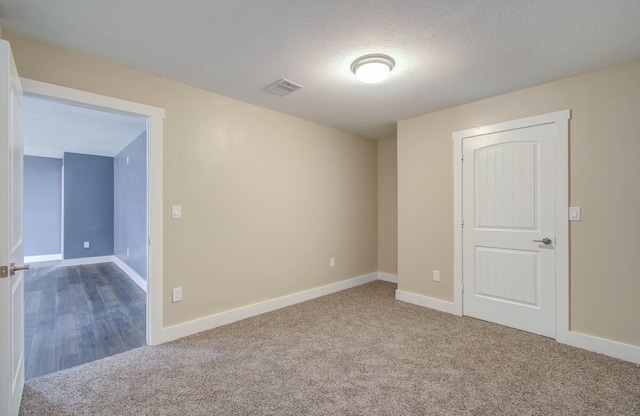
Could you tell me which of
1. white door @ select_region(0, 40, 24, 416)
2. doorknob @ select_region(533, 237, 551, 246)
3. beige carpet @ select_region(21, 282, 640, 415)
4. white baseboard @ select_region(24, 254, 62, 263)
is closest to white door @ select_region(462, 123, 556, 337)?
doorknob @ select_region(533, 237, 551, 246)

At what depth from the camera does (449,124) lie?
10.9ft

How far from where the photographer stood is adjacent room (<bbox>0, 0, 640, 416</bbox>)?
1747 mm

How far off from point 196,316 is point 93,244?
5.40 m

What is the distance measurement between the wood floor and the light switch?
3.99 metres

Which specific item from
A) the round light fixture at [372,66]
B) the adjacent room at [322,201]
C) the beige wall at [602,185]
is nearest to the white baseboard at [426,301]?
the adjacent room at [322,201]

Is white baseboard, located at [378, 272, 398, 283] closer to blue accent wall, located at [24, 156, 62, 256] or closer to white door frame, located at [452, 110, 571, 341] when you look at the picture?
white door frame, located at [452, 110, 571, 341]

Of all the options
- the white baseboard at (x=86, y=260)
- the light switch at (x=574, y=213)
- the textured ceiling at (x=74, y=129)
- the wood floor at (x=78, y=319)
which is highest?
the textured ceiling at (x=74, y=129)

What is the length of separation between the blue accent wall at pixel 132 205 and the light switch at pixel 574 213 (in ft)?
16.5

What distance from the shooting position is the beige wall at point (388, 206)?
4.68 meters

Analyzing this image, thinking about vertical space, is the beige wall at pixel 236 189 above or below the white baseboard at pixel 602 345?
above

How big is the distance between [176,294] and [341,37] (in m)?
2.55

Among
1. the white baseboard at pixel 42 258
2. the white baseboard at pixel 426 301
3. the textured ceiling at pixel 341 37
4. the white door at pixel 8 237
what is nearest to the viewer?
the white door at pixel 8 237

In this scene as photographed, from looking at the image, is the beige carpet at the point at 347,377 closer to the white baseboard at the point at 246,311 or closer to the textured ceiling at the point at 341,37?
the white baseboard at the point at 246,311

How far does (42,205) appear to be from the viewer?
22.2 ft
